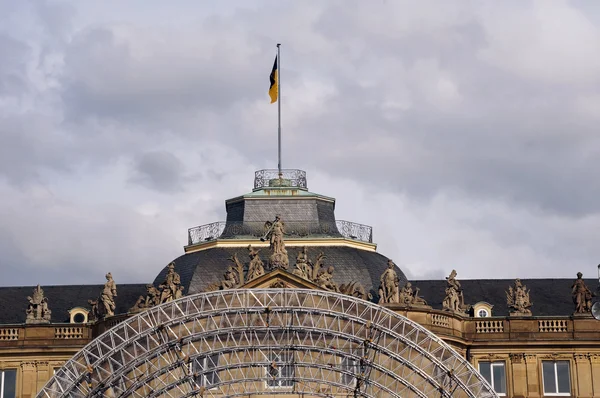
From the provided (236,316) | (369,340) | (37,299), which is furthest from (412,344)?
(37,299)

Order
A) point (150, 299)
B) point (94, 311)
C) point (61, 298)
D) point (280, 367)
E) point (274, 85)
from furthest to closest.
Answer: point (61, 298)
point (274, 85)
point (94, 311)
point (150, 299)
point (280, 367)

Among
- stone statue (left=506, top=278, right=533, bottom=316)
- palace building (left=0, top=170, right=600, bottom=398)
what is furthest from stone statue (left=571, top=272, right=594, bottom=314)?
stone statue (left=506, top=278, right=533, bottom=316)

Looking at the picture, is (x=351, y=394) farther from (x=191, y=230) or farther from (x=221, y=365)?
(x=191, y=230)

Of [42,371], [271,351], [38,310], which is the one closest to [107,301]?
[38,310]

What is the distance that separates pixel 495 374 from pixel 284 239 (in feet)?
46.3

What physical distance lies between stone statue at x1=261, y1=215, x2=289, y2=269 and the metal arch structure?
4.52 metres

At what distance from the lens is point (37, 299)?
111500 mm

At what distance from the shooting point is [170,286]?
105875mm

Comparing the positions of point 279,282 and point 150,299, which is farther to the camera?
point 150,299

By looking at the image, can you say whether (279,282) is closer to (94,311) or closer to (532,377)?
(94,311)

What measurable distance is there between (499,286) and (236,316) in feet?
92.0

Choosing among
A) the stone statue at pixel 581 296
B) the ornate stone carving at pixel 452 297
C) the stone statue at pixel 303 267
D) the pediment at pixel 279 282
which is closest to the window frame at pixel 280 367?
the pediment at pixel 279 282

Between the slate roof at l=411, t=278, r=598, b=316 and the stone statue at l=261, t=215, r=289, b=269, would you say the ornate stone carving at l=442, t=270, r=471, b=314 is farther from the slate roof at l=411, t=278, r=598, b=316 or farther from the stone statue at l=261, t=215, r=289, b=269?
the stone statue at l=261, t=215, r=289, b=269

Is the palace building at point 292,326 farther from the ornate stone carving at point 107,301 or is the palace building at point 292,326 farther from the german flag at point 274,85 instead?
the german flag at point 274,85
